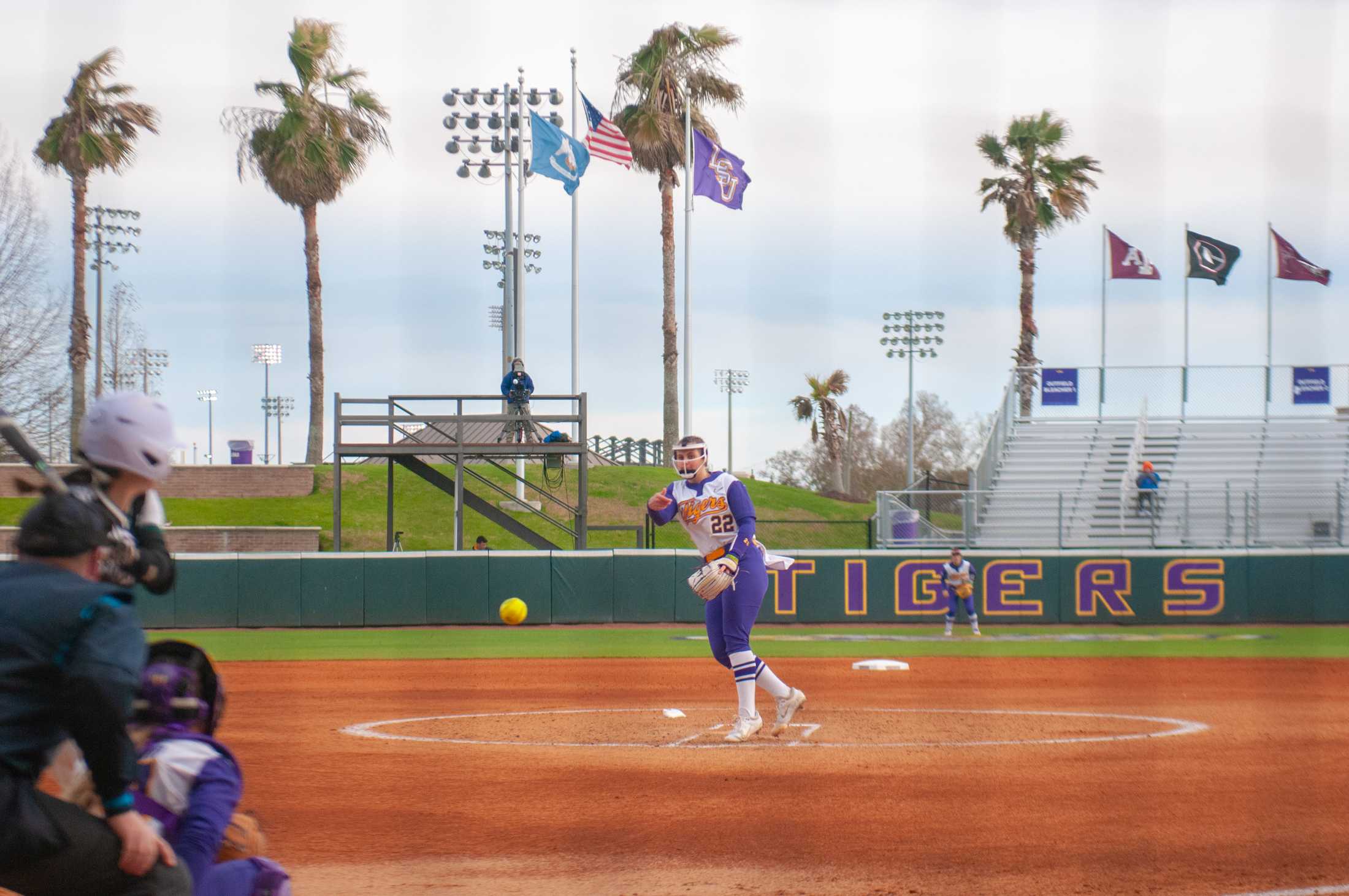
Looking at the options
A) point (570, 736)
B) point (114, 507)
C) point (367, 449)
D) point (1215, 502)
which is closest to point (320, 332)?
point (367, 449)

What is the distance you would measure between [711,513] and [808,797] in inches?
104

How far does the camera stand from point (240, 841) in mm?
3895

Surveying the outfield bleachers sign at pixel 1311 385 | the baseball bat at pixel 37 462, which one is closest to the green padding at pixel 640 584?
the outfield bleachers sign at pixel 1311 385

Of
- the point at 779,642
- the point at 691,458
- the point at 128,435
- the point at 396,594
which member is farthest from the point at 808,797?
the point at 396,594

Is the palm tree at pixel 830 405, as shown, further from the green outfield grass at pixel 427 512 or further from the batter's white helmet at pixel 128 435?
the batter's white helmet at pixel 128 435

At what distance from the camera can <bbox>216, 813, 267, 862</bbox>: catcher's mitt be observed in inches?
152

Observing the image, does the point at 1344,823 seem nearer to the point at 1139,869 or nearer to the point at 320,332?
the point at 1139,869

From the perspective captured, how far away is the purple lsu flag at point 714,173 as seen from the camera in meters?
30.7

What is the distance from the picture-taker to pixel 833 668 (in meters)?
16.1

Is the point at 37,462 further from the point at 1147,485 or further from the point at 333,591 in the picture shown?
the point at 1147,485

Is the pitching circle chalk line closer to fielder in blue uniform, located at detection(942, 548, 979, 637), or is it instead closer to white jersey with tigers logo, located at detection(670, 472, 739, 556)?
white jersey with tigers logo, located at detection(670, 472, 739, 556)

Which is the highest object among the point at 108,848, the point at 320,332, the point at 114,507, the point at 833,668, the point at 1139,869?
the point at 320,332

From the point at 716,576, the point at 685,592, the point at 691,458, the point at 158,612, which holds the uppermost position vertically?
the point at 691,458

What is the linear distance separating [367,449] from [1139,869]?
2307 centimetres
